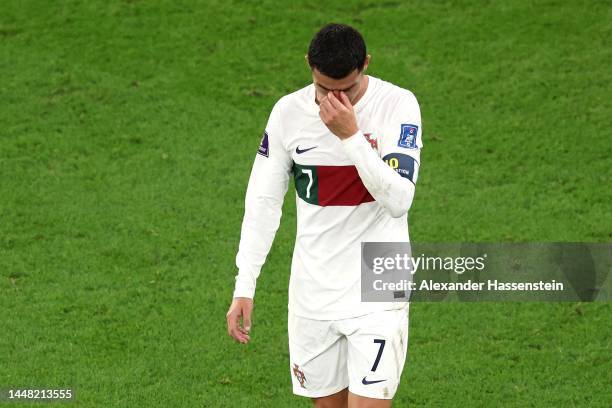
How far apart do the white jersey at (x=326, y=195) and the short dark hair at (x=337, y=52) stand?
12.0 inches

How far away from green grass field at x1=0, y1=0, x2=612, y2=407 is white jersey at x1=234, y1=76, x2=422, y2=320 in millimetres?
1920

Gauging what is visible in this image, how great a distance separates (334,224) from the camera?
5.61 metres

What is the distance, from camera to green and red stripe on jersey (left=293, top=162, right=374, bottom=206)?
5547 millimetres

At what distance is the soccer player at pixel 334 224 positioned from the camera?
5391 millimetres

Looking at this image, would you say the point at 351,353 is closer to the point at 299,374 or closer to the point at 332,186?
the point at 299,374

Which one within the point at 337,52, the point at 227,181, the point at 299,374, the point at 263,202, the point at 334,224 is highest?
the point at 337,52

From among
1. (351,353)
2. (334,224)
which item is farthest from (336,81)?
(351,353)

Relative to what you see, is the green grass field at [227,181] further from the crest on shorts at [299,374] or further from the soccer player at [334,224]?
the soccer player at [334,224]

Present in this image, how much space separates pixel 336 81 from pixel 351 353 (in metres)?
1.37

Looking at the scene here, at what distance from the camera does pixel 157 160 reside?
10.6 metres

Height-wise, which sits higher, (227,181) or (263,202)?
(227,181)

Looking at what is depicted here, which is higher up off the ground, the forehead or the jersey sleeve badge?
the forehead

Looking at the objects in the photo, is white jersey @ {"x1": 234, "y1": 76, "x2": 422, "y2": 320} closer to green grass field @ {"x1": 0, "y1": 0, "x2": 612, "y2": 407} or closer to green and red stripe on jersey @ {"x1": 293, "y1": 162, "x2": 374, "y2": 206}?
green and red stripe on jersey @ {"x1": 293, "y1": 162, "x2": 374, "y2": 206}

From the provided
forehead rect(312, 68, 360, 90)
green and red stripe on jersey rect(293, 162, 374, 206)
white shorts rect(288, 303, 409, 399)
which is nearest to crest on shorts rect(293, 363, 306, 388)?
white shorts rect(288, 303, 409, 399)
